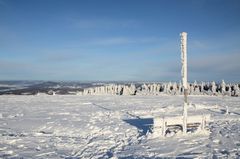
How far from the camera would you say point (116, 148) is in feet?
43.7

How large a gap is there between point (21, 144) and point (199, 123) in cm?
921

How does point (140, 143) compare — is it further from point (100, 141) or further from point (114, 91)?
point (114, 91)

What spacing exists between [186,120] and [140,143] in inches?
118

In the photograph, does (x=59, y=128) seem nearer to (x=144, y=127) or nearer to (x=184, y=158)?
(x=144, y=127)

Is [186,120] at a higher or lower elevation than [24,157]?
higher

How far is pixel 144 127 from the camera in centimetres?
1934

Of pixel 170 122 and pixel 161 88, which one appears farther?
pixel 161 88

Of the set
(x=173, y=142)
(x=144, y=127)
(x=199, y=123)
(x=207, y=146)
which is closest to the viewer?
(x=207, y=146)

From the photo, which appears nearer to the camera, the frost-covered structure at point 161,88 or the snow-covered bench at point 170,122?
the snow-covered bench at point 170,122

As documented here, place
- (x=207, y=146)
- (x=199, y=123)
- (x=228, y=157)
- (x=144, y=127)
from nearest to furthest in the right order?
(x=228, y=157) → (x=207, y=146) → (x=199, y=123) → (x=144, y=127)

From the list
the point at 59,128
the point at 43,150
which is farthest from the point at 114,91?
the point at 43,150

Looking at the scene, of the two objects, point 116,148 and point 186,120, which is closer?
point 116,148

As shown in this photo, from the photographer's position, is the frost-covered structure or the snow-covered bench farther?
the frost-covered structure

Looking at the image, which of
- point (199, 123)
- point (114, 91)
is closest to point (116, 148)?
point (199, 123)
